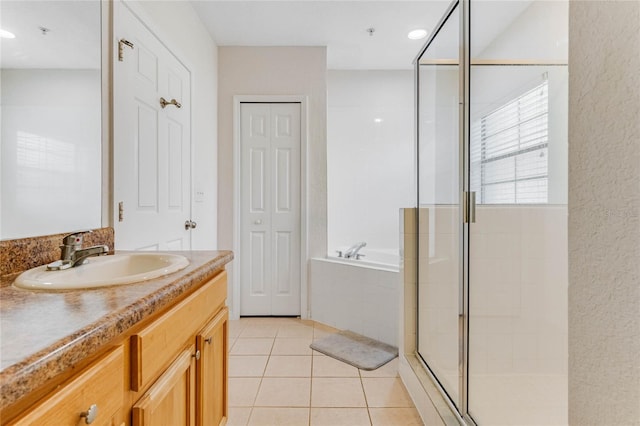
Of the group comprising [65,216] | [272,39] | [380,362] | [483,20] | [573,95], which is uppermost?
[272,39]

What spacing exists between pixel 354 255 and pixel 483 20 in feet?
7.15

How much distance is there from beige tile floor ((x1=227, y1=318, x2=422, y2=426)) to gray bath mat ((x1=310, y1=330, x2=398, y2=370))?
52mm

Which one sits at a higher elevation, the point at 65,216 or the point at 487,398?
the point at 65,216

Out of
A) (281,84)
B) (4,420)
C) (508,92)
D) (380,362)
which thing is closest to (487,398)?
(380,362)

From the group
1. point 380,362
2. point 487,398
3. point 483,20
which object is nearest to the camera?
point 487,398

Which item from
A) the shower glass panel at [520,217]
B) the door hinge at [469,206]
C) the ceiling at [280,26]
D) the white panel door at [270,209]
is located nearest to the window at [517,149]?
the shower glass panel at [520,217]

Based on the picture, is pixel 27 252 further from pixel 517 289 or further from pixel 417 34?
pixel 417 34

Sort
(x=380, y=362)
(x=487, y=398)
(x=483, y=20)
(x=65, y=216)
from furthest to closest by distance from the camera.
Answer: (x=380, y=362) → (x=483, y=20) → (x=487, y=398) → (x=65, y=216)

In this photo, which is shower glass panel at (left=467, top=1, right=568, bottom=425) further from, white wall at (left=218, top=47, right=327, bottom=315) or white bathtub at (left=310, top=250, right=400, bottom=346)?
white wall at (left=218, top=47, right=327, bottom=315)

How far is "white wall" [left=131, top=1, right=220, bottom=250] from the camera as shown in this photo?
6.95 feet

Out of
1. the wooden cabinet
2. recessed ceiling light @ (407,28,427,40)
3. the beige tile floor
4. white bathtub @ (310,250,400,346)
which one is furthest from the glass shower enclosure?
the wooden cabinet

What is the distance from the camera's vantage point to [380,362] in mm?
2219

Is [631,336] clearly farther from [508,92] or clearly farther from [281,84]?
[281,84]

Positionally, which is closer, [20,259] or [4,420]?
[4,420]
